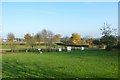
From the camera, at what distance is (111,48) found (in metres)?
53.4

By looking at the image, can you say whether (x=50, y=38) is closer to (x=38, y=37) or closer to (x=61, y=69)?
(x=38, y=37)

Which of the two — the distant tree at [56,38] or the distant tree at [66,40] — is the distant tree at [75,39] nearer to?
the distant tree at [66,40]

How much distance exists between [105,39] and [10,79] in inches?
2146

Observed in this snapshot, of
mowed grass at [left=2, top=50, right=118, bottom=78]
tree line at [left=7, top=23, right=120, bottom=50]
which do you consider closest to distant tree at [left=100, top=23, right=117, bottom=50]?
tree line at [left=7, top=23, right=120, bottom=50]

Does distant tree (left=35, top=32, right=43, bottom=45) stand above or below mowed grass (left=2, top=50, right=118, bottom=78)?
above

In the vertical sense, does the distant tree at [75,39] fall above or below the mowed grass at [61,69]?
above

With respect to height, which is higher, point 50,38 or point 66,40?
point 50,38

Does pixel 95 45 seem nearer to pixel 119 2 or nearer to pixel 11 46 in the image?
pixel 11 46

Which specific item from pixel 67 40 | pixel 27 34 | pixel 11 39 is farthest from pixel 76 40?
pixel 11 39

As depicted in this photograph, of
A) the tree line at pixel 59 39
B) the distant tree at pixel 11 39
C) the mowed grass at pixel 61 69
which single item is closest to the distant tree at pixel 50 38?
the tree line at pixel 59 39

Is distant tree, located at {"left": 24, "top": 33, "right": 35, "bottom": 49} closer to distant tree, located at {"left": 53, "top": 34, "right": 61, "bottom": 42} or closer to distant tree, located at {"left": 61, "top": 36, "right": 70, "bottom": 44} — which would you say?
distant tree, located at {"left": 53, "top": 34, "right": 61, "bottom": 42}

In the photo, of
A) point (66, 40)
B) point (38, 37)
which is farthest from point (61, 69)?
point (66, 40)

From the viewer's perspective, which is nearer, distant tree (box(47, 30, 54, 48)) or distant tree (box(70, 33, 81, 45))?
distant tree (box(47, 30, 54, 48))

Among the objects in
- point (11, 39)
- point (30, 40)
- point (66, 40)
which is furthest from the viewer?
point (66, 40)
